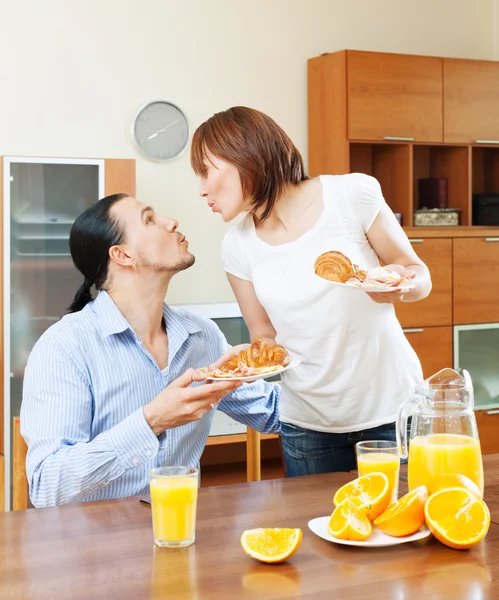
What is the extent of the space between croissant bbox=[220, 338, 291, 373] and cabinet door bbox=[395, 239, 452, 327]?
273cm

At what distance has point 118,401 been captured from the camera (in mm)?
1859

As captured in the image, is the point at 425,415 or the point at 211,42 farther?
the point at 211,42

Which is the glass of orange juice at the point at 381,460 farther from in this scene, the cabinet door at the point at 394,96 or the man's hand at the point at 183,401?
the cabinet door at the point at 394,96

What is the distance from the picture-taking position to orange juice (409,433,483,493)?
1378 millimetres

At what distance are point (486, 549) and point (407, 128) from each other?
3453 mm

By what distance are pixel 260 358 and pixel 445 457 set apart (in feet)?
1.51

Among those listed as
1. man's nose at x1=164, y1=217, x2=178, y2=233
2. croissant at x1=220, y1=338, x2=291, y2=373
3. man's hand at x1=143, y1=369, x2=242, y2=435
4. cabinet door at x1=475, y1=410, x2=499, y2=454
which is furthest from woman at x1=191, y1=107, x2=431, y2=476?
cabinet door at x1=475, y1=410, x2=499, y2=454

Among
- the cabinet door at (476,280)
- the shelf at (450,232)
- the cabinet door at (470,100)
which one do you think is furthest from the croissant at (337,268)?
the cabinet door at (470,100)

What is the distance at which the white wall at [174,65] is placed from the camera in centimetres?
409

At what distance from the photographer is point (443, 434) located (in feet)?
4.60

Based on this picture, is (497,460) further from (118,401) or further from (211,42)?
(211,42)

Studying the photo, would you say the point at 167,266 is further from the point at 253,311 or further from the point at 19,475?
the point at 19,475

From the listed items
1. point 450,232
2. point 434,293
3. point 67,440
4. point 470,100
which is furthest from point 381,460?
point 470,100

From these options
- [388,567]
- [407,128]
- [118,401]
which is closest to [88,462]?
A: [118,401]
